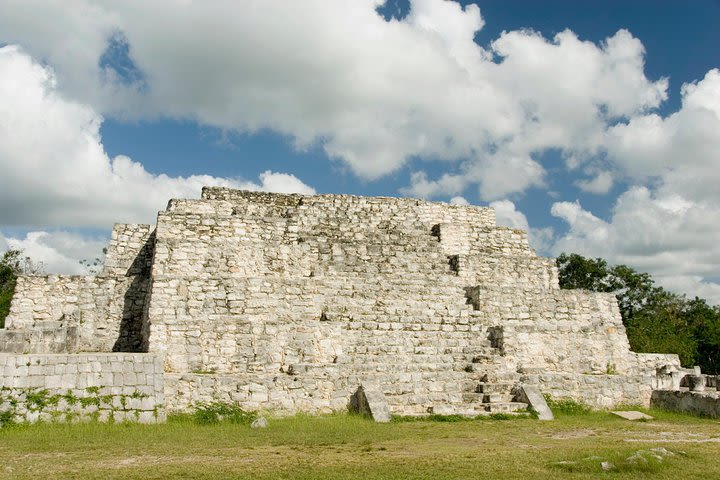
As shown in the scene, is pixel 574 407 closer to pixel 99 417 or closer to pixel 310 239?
pixel 310 239

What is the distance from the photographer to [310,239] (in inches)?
705

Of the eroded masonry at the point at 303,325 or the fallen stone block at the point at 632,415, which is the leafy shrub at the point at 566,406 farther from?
the fallen stone block at the point at 632,415

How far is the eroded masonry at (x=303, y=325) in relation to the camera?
38.6 feet

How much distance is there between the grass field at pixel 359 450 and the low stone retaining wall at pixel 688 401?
1621mm

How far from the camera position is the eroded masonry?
38.6 ft

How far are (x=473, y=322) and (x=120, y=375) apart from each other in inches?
352

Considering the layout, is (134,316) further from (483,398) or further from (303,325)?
(483,398)

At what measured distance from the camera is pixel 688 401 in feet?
46.4

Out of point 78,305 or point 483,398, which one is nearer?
point 483,398

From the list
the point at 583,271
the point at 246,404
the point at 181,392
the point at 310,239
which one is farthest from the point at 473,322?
the point at 583,271

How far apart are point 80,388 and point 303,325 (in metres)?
5.01

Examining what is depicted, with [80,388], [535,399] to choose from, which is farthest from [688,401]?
[80,388]

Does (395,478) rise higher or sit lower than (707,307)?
lower

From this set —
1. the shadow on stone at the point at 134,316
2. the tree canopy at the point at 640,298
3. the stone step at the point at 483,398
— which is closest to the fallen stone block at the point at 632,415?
the stone step at the point at 483,398
